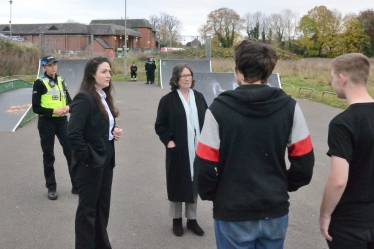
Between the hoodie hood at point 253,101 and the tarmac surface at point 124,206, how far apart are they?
101 inches

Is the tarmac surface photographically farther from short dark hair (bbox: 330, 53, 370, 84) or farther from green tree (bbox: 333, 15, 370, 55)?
green tree (bbox: 333, 15, 370, 55)

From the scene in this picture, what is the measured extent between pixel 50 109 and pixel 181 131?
2.13 meters

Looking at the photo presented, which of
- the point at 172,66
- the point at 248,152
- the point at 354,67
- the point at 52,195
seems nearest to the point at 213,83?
the point at 172,66

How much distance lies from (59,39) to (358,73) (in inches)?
1469

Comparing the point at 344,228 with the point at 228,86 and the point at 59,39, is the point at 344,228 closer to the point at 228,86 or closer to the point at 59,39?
the point at 228,86

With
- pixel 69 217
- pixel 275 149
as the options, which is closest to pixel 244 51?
pixel 275 149

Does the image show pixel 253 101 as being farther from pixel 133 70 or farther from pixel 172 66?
pixel 133 70

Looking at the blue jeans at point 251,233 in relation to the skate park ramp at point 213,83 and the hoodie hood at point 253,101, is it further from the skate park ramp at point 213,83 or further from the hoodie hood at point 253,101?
the skate park ramp at point 213,83

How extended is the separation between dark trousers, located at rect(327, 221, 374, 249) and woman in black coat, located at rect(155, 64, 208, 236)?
2198 mm

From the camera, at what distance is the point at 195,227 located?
505cm

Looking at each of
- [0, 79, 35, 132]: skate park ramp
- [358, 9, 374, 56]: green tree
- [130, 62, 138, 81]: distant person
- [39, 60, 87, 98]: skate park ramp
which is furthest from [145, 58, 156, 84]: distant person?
[358, 9, 374, 56]: green tree

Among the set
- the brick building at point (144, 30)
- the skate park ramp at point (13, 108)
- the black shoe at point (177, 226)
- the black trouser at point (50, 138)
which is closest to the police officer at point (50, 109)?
the black trouser at point (50, 138)

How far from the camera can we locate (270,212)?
8.41 ft

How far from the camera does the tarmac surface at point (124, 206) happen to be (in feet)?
15.9
